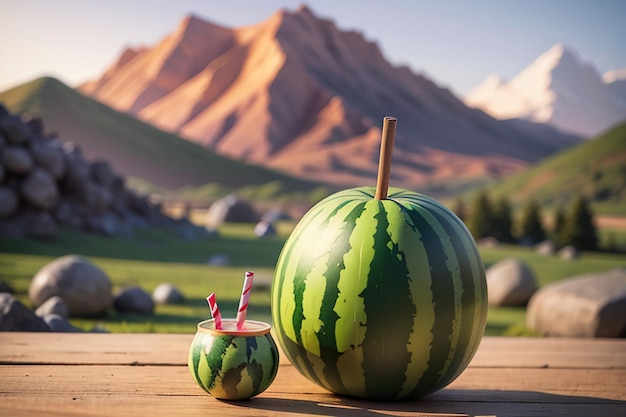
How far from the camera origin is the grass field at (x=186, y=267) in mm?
6562

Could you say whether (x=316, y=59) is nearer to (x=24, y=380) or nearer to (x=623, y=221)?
(x=623, y=221)

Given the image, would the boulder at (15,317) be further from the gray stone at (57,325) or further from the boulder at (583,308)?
the boulder at (583,308)

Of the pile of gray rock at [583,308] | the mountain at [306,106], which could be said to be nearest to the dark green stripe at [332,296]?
the pile of gray rock at [583,308]

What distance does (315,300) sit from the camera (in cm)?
228

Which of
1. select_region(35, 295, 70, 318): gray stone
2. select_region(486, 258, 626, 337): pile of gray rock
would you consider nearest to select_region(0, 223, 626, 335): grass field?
select_region(486, 258, 626, 337): pile of gray rock

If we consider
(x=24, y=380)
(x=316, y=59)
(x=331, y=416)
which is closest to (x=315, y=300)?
(x=331, y=416)

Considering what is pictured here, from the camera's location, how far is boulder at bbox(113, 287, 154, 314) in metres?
6.39

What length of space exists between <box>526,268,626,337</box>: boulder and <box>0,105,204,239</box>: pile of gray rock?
7511 mm

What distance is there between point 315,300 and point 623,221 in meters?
15.4

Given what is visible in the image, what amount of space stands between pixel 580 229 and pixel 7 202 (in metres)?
10.3

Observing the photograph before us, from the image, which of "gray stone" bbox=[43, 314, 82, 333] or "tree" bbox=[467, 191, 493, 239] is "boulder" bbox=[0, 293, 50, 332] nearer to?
"gray stone" bbox=[43, 314, 82, 333]

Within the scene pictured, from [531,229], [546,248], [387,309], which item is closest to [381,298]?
[387,309]

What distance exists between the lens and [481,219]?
15.2m

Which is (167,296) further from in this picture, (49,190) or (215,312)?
(49,190)
